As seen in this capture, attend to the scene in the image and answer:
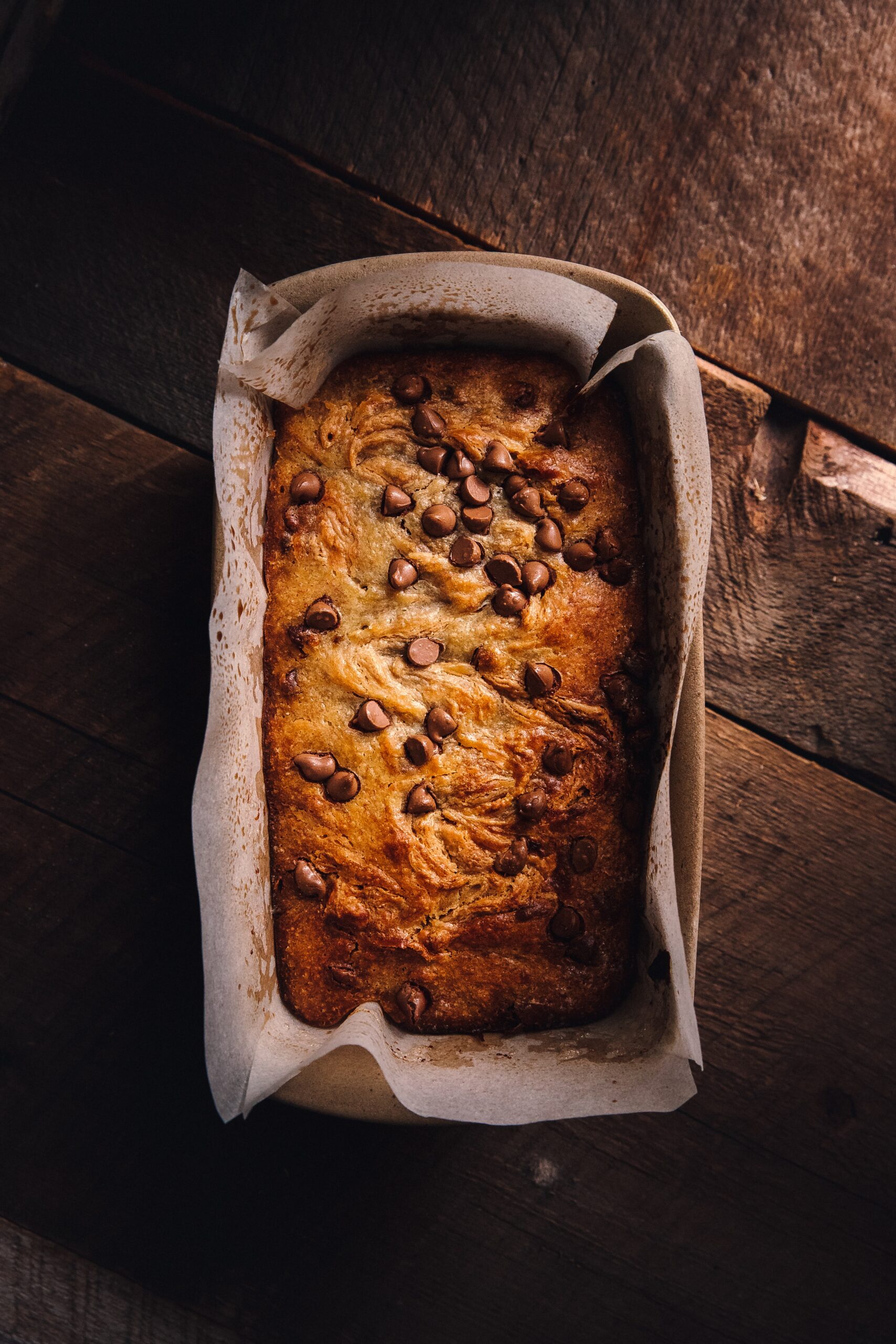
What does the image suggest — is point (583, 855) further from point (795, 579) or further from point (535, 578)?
point (795, 579)

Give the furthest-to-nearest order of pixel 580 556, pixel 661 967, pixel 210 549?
pixel 210 549, pixel 580 556, pixel 661 967

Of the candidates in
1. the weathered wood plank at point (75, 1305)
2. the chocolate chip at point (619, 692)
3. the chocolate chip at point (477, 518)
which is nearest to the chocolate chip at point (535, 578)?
the chocolate chip at point (477, 518)

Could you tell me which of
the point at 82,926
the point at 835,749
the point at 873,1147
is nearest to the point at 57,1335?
the point at 82,926

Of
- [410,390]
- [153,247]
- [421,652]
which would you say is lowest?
[421,652]

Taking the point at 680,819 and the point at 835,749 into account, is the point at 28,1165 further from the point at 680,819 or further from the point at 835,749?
the point at 835,749

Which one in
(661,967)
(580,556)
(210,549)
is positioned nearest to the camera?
(661,967)

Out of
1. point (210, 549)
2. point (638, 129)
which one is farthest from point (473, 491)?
point (638, 129)
